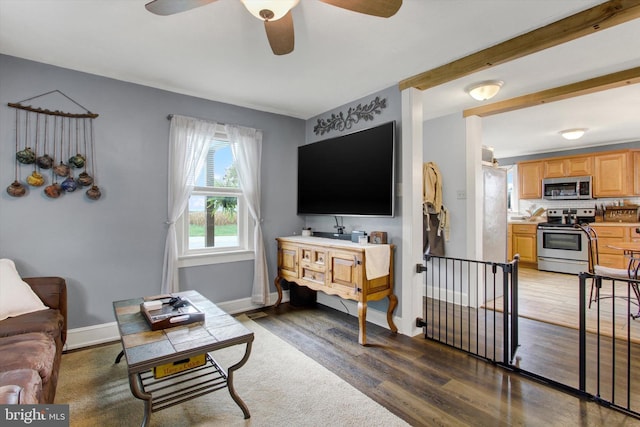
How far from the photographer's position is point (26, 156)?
2492 mm

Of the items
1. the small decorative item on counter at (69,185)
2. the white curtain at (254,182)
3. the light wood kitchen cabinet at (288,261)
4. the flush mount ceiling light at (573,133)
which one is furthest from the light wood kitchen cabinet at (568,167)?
the small decorative item on counter at (69,185)

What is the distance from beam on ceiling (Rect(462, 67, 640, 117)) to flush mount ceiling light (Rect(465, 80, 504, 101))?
523 millimetres

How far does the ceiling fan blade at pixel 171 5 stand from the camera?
153cm

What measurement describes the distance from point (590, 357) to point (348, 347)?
192cm

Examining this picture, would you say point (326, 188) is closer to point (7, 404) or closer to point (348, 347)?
point (348, 347)

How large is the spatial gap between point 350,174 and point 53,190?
2.67 metres

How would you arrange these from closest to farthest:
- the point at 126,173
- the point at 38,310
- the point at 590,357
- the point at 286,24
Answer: the point at 286,24
the point at 38,310
the point at 590,357
the point at 126,173

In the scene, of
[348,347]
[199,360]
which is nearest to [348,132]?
[348,347]

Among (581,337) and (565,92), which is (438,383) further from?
(565,92)

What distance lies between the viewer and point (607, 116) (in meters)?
4.14

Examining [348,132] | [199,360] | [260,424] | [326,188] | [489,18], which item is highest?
[489,18]

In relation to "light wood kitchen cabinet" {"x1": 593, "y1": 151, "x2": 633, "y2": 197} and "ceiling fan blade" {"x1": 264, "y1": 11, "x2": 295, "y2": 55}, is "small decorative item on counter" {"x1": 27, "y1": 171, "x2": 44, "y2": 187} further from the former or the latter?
"light wood kitchen cabinet" {"x1": 593, "y1": 151, "x2": 633, "y2": 197}

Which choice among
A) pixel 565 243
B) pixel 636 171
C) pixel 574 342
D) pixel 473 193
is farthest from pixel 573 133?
pixel 574 342

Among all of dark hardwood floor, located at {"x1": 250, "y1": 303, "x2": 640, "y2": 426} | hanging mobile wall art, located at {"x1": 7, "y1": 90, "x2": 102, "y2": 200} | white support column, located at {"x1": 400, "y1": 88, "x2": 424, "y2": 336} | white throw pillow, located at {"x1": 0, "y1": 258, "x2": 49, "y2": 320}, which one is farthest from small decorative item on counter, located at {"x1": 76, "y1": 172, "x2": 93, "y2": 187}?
white support column, located at {"x1": 400, "y1": 88, "x2": 424, "y2": 336}
